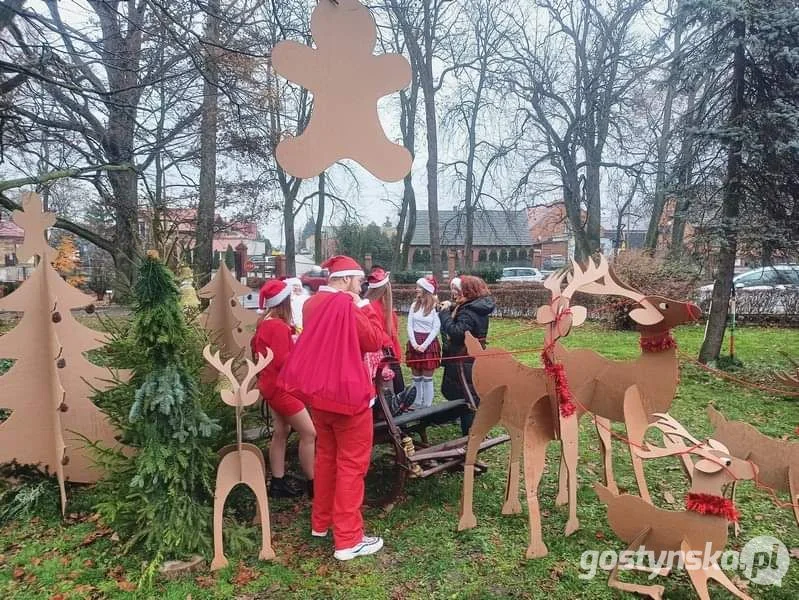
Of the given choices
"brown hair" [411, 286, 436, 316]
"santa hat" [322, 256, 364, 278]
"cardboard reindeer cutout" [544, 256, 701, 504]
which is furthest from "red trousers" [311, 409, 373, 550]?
"brown hair" [411, 286, 436, 316]

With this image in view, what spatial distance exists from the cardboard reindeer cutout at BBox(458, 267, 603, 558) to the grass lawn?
0.70 ft

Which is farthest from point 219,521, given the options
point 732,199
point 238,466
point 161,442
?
point 732,199

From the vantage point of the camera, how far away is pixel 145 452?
10.8ft

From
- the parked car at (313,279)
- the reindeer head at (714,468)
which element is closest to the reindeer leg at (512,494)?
the reindeer head at (714,468)

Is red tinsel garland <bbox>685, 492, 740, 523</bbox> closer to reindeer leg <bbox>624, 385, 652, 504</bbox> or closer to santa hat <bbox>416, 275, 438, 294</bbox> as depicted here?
reindeer leg <bbox>624, 385, 652, 504</bbox>

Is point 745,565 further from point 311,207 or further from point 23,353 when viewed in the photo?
point 311,207

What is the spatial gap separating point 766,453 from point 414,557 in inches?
89.3

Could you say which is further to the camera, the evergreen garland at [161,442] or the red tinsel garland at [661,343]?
the red tinsel garland at [661,343]

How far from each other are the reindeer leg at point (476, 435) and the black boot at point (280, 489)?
4.76 ft

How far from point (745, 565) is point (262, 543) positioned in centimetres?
308

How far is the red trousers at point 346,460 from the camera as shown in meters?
3.43

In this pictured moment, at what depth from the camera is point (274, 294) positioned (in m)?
4.25

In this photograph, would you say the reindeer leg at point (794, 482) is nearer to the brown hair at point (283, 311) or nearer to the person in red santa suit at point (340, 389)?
the person in red santa suit at point (340, 389)

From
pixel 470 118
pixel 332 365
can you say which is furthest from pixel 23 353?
pixel 470 118
